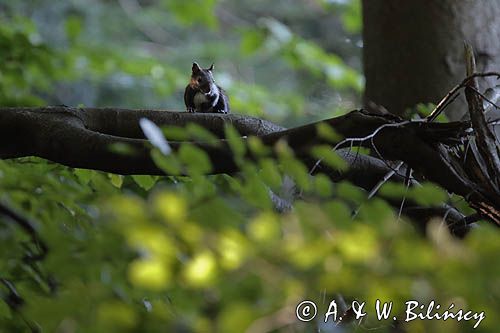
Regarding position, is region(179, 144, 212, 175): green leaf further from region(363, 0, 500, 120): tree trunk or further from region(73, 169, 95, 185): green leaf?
region(363, 0, 500, 120): tree trunk

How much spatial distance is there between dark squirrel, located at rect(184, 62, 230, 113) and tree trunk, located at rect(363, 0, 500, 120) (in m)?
0.53

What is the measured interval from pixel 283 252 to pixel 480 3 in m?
1.97

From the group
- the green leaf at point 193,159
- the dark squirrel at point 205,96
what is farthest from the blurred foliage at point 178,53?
the green leaf at point 193,159

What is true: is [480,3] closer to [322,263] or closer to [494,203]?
[494,203]

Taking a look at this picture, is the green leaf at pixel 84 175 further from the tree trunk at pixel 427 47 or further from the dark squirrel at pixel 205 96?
the tree trunk at pixel 427 47

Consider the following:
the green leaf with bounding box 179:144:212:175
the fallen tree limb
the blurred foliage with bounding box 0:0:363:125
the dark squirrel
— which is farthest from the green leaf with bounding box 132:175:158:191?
the blurred foliage with bounding box 0:0:363:125

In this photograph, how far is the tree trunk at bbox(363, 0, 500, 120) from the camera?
2621 mm

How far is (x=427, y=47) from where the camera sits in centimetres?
265

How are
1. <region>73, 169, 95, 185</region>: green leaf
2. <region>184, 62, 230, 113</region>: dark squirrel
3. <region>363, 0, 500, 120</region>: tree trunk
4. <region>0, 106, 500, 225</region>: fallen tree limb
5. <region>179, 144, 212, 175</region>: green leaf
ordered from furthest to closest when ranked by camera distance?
<region>184, 62, 230, 113</region>: dark squirrel, <region>363, 0, 500, 120</region>: tree trunk, <region>73, 169, 95, 185</region>: green leaf, <region>0, 106, 500, 225</region>: fallen tree limb, <region>179, 144, 212, 175</region>: green leaf

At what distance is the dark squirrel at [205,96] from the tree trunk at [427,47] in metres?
0.53

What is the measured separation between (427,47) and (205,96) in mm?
793

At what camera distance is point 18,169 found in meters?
2.15

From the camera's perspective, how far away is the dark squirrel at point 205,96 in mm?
2998

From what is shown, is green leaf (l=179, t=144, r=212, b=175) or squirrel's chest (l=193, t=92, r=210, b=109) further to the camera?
squirrel's chest (l=193, t=92, r=210, b=109)
